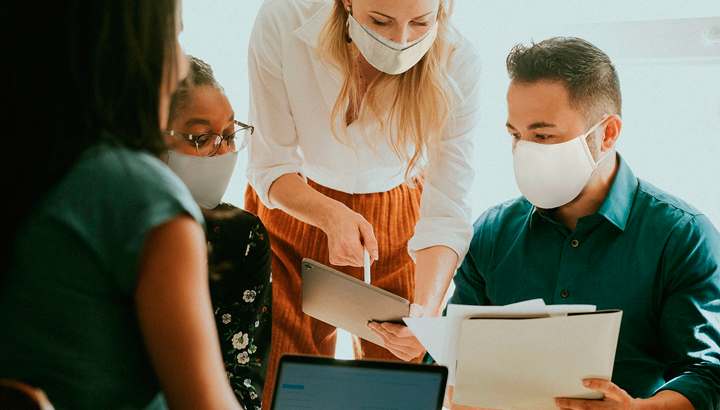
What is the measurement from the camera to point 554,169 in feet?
4.96

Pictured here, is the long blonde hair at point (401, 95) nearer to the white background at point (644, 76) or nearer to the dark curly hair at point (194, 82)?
the dark curly hair at point (194, 82)

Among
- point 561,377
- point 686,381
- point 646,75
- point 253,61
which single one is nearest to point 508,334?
point 561,377

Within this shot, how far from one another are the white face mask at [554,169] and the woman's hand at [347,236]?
0.36 meters

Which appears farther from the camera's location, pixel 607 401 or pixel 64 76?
pixel 607 401

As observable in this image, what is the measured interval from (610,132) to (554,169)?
0.52 feet

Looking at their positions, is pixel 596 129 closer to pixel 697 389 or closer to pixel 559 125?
pixel 559 125

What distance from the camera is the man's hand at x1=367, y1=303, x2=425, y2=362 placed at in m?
1.36

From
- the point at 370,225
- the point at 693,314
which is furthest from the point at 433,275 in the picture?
the point at 693,314

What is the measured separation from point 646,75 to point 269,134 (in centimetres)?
126

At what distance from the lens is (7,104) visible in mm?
612

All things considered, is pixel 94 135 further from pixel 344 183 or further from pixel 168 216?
pixel 344 183

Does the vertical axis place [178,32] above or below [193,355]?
above

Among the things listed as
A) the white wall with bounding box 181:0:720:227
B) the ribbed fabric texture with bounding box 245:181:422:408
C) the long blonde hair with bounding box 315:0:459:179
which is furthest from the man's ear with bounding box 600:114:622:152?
the white wall with bounding box 181:0:720:227

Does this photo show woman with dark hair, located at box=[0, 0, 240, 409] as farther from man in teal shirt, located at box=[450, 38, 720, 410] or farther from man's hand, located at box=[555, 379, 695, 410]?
man in teal shirt, located at box=[450, 38, 720, 410]
